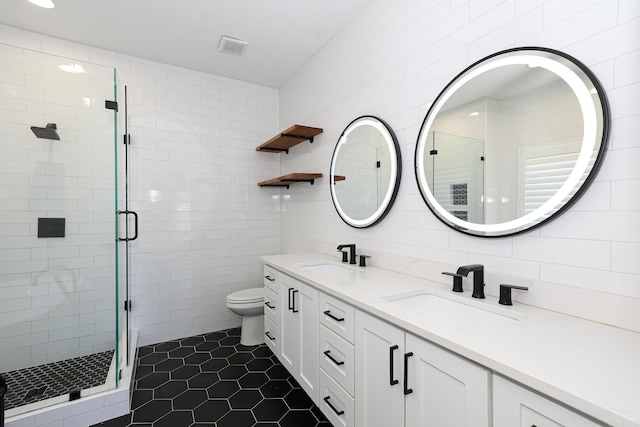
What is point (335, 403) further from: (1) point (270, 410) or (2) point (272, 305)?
(2) point (272, 305)

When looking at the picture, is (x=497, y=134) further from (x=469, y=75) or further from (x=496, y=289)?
(x=496, y=289)

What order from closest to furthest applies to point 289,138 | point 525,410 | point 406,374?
1. point 525,410
2. point 406,374
3. point 289,138

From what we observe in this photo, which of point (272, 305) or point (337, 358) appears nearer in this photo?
point (337, 358)

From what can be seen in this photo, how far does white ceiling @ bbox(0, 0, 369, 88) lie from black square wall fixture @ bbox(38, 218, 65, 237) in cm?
158

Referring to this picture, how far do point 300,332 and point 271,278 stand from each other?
60 cm

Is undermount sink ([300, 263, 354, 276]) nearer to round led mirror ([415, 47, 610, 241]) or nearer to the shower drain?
round led mirror ([415, 47, 610, 241])

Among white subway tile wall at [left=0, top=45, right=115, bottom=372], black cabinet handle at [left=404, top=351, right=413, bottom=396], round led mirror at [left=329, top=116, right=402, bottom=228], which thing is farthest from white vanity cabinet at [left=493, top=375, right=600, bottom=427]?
white subway tile wall at [left=0, top=45, right=115, bottom=372]

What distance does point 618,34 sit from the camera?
105 cm

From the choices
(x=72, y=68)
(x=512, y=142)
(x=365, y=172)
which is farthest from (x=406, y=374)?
(x=72, y=68)

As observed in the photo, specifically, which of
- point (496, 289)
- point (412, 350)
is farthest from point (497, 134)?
point (412, 350)

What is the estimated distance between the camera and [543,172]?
123cm

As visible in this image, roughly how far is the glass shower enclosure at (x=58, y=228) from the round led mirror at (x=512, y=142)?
86.5 inches

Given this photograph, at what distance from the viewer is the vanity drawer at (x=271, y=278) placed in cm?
238

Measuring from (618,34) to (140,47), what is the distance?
331 cm
